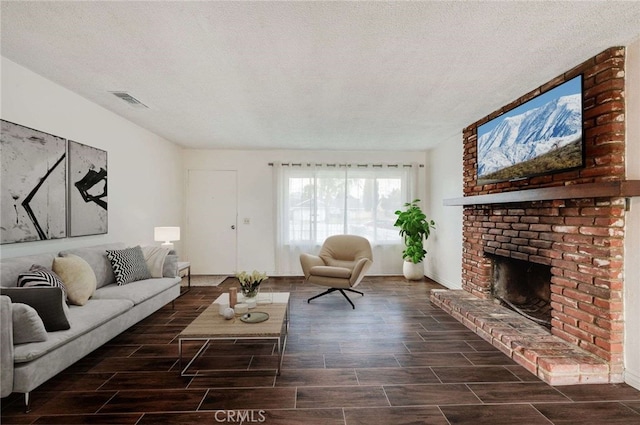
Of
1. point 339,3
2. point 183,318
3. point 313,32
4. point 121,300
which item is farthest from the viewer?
point 183,318

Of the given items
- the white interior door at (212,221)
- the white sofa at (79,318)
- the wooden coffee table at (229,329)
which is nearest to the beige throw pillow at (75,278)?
the white sofa at (79,318)

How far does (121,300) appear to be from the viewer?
2.86 m

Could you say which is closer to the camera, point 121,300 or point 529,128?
point 121,300

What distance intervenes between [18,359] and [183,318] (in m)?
1.81

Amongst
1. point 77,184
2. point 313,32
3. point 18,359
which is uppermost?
point 313,32

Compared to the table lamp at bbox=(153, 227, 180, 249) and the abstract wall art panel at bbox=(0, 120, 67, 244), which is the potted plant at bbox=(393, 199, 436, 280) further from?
the abstract wall art panel at bbox=(0, 120, 67, 244)

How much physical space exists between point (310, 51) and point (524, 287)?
125 inches

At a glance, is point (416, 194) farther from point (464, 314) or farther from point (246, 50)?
point (246, 50)

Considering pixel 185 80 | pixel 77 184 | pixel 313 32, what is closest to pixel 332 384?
pixel 313 32

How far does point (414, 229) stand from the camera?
18.1 ft

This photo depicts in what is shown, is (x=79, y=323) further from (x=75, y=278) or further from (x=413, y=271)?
(x=413, y=271)

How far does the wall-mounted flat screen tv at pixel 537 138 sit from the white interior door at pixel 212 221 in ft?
14.1

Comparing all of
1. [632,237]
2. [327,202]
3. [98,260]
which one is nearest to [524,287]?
[632,237]

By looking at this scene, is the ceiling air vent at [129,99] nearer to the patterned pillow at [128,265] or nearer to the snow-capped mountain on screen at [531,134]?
the patterned pillow at [128,265]
